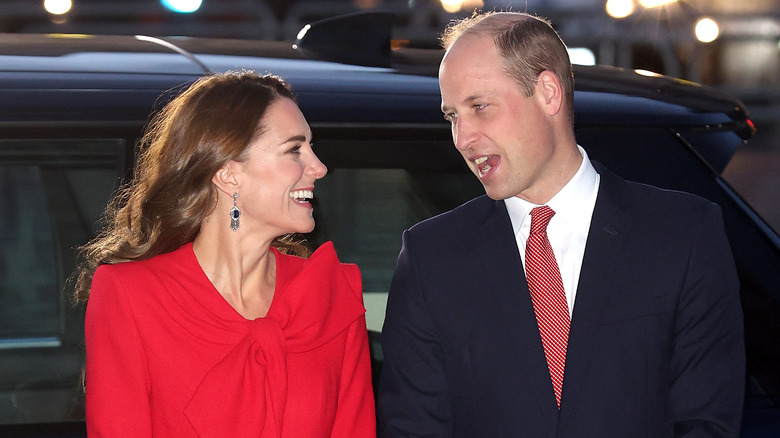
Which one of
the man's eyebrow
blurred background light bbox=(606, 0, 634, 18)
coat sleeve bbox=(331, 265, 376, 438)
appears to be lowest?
coat sleeve bbox=(331, 265, 376, 438)

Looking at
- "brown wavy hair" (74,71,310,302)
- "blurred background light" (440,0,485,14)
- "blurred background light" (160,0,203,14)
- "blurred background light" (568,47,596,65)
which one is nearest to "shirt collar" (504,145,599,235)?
"brown wavy hair" (74,71,310,302)

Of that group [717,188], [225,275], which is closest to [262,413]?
[225,275]

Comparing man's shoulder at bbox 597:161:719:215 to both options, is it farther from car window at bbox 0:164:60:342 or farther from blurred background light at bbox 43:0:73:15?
blurred background light at bbox 43:0:73:15

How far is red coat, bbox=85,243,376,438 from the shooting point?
8.18 ft

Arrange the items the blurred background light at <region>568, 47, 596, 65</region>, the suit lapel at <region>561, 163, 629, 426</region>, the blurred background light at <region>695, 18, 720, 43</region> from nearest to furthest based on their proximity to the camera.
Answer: the suit lapel at <region>561, 163, 629, 426</region> < the blurred background light at <region>568, 47, 596, 65</region> < the blurred background light at <region>695, 18, 720, 43</region>

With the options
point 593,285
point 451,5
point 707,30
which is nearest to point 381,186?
point 593,285

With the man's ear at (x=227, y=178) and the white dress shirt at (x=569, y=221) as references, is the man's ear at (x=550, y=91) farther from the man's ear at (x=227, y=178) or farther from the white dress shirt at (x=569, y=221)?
the man's ear at (x=227, y=178)

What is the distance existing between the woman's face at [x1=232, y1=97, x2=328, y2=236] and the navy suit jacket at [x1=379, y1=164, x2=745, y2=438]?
0.95 ft

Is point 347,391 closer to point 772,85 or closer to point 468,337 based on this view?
point 468,337

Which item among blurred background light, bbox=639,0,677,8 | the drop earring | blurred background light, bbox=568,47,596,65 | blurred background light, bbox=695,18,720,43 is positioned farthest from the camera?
blurred background light, bbox=695,18,720,43

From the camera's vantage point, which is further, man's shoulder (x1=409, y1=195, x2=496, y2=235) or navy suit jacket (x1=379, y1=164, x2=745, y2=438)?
man's shoulder (x1=409, y1=195, x2=496, y2=235)

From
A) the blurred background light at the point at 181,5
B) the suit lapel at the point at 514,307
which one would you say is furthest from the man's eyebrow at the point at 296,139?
the blurred background light at the point at 181,5

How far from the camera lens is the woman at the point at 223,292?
2533mm

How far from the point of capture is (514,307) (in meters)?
2.33
